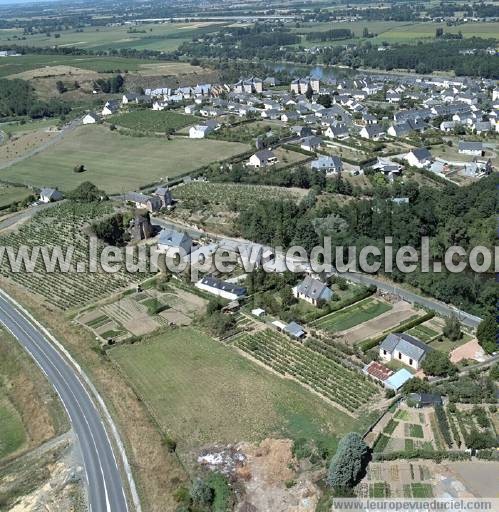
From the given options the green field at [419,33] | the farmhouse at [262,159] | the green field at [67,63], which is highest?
the green field at [419,33]

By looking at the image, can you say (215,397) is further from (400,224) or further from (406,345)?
(400,224)

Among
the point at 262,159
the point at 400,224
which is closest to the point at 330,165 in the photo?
the point at 262,159

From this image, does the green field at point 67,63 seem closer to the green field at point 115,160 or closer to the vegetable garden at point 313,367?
the green field at point 115,160

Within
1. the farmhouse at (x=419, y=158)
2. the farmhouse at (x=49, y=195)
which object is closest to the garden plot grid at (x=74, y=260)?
the farmhouse at (x=49, y=195)

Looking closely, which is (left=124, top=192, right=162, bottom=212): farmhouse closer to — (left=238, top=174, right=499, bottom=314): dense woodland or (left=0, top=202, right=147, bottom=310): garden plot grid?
(left=0, top=202, right=147, bottom=310): garden plot grid

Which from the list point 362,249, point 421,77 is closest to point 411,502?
point 362,249

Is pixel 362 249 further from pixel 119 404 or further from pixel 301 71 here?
pixel 301 71
